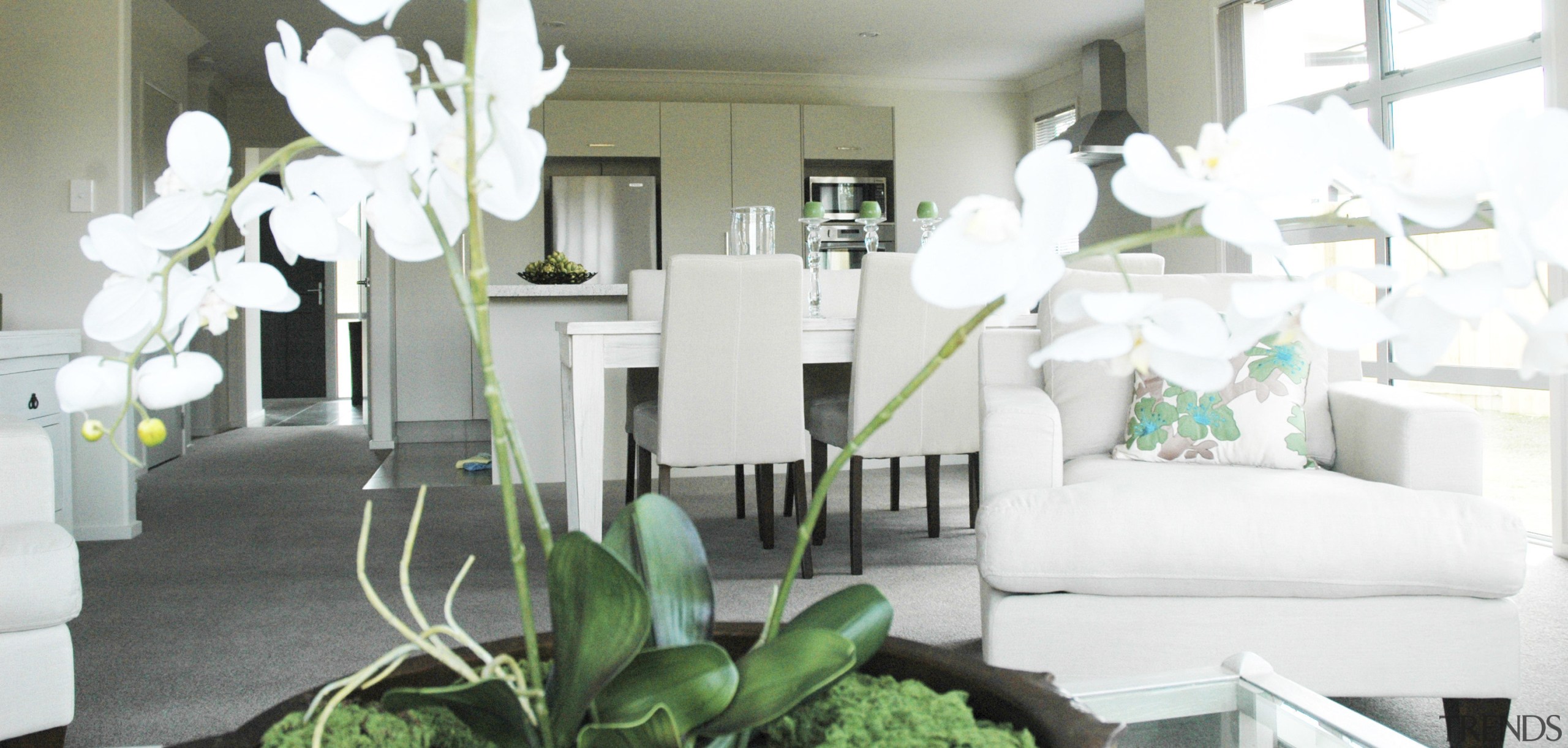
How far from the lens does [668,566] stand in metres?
0.52

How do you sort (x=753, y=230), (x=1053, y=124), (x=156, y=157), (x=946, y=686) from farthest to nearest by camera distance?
(x=1053, y=124), (x=156, y=157), (x=753, y=230), (x=946, y=686)

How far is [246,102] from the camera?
7527 millimetres

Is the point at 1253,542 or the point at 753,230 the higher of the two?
the point at 753,230

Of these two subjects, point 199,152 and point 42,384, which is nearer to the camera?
point 199,152

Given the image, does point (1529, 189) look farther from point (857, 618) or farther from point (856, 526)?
point (856, 526)

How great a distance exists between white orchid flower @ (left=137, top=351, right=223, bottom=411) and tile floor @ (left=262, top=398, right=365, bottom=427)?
322 inches

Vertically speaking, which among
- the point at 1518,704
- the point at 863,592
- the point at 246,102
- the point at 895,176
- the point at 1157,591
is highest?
the point at 246,102

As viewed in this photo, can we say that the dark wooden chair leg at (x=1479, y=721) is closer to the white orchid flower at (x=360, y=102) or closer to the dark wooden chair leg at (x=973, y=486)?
the dark wooden chair leg at (x=973, y=486)

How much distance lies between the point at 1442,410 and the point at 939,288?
200cm

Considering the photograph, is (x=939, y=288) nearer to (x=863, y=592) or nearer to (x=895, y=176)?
(x=863, y=592)

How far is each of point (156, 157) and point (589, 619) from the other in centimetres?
664

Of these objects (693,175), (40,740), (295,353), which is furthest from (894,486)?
(295,353)

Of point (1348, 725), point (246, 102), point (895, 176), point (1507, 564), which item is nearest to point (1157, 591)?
point (1507, 564)

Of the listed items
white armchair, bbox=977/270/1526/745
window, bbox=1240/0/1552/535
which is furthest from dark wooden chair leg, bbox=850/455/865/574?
window, bbox=1240/0/1552/535
